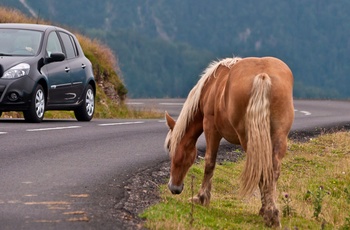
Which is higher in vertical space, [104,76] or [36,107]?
[36,107]

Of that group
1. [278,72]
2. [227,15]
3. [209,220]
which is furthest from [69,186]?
[227,15]

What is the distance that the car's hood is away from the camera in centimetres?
1756

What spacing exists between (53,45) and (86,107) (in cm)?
164

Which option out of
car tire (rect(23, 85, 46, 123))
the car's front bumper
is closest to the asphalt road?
car tire (rect(23, 85, 46, 123))

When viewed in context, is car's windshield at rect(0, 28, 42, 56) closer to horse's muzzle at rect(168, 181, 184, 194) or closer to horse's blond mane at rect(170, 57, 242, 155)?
horse's blond mane at rect(170, 57, 242, 155)

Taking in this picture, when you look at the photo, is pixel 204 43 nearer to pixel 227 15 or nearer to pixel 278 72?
pixel 227 15

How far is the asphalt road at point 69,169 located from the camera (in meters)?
7.82

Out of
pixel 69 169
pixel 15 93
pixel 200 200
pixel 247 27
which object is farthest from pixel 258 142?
pixel 247 27

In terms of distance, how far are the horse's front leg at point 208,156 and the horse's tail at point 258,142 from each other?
1030mm

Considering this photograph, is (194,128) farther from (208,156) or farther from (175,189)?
(175,189)

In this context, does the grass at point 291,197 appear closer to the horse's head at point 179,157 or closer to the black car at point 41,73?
the horse's head at point 179,157

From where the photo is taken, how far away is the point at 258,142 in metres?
8.38

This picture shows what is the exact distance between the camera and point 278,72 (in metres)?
8.72

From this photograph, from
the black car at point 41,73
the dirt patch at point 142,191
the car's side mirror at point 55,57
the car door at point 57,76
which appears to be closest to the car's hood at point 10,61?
the black car at point 41,73
